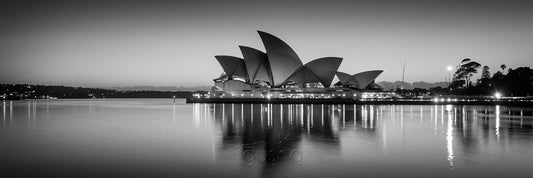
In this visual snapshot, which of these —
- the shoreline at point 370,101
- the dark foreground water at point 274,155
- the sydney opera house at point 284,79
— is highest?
the sydney opera house at point 284,79

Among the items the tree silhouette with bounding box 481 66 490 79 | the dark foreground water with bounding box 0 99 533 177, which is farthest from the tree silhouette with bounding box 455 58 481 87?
the dark foreground water with bounding box 0 99 533 177

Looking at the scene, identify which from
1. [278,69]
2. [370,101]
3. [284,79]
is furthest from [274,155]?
[284,79]

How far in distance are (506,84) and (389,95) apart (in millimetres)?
Result: 23838

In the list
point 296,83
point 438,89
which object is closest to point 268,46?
point 296,83

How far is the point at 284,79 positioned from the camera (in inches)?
3223

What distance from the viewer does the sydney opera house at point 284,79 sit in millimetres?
78625

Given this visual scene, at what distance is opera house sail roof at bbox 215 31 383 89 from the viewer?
7475cm

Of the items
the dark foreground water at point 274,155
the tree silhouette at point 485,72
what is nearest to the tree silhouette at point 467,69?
the tree silhouette at point 485,72

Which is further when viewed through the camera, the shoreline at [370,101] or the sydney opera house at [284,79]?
the sydney opera house at [284,79]

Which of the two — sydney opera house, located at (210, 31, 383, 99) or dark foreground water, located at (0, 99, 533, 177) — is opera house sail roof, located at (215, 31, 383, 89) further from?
dark foreground water, located at (0, 99, 533, 177)

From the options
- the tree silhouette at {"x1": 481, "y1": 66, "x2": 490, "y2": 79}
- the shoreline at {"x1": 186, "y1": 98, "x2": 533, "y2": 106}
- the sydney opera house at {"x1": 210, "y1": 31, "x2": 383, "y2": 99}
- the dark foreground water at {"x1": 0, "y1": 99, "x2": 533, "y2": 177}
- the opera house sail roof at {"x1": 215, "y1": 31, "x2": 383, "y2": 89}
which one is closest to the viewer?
the dark foreground water at {"x1": 0, "y1": 99, "x2": 533, "y2": 177}

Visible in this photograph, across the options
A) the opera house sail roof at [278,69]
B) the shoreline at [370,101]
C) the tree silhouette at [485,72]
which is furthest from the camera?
the tree silhouette at [485,72]

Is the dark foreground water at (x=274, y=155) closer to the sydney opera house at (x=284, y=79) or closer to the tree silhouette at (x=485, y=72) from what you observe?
the sydney opera house at (x=284, y=79)

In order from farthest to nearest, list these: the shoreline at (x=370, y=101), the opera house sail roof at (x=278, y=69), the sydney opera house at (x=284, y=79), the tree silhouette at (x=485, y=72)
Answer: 1. the tree silhouette at (x=485, y=72)
2. the sydney opera house at (x=284, y=79)
3. the opera house sail roof at (x=278, y=69)
4. the shoreline at (x=370, y=101)
